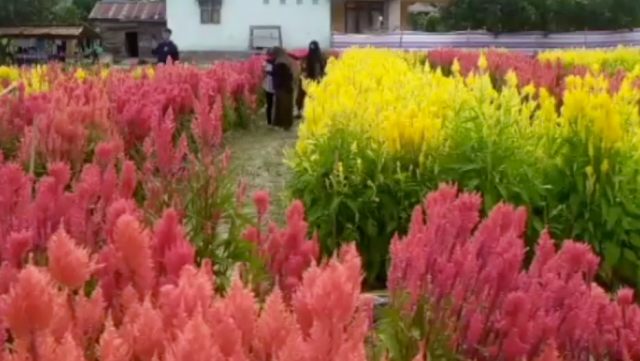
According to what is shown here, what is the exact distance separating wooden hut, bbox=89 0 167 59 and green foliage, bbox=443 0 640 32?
524 inches

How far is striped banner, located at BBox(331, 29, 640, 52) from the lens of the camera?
112 ft

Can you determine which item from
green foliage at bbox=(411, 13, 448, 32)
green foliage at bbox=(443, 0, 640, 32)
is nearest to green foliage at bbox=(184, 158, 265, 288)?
green foliage at bbox=(443, 0, 640, 32)

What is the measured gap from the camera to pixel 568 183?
537 centimetres

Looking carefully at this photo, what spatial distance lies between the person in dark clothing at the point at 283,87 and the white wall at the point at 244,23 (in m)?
26.8

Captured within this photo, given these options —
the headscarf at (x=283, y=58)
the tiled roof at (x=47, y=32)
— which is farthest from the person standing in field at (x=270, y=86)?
the tiled roof at (x=47, y=32)

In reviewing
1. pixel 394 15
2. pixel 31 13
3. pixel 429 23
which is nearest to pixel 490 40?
pixel 429 23

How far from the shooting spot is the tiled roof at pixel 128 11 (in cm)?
4200

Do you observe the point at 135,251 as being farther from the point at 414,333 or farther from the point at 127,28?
the point at 127,28

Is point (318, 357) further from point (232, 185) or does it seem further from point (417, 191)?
point (417, 191)

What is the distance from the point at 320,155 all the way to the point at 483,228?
11.7 ft

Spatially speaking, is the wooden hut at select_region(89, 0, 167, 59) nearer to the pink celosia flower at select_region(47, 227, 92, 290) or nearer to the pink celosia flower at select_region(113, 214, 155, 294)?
the pink celosia flower at select_region(113, 214, 155, 294)

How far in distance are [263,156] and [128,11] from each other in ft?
108

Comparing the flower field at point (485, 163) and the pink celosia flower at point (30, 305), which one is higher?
the pink celosia flower at point (30, 305)

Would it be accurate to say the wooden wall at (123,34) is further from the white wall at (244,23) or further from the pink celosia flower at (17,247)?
the pink celosia flower at (17,247)
